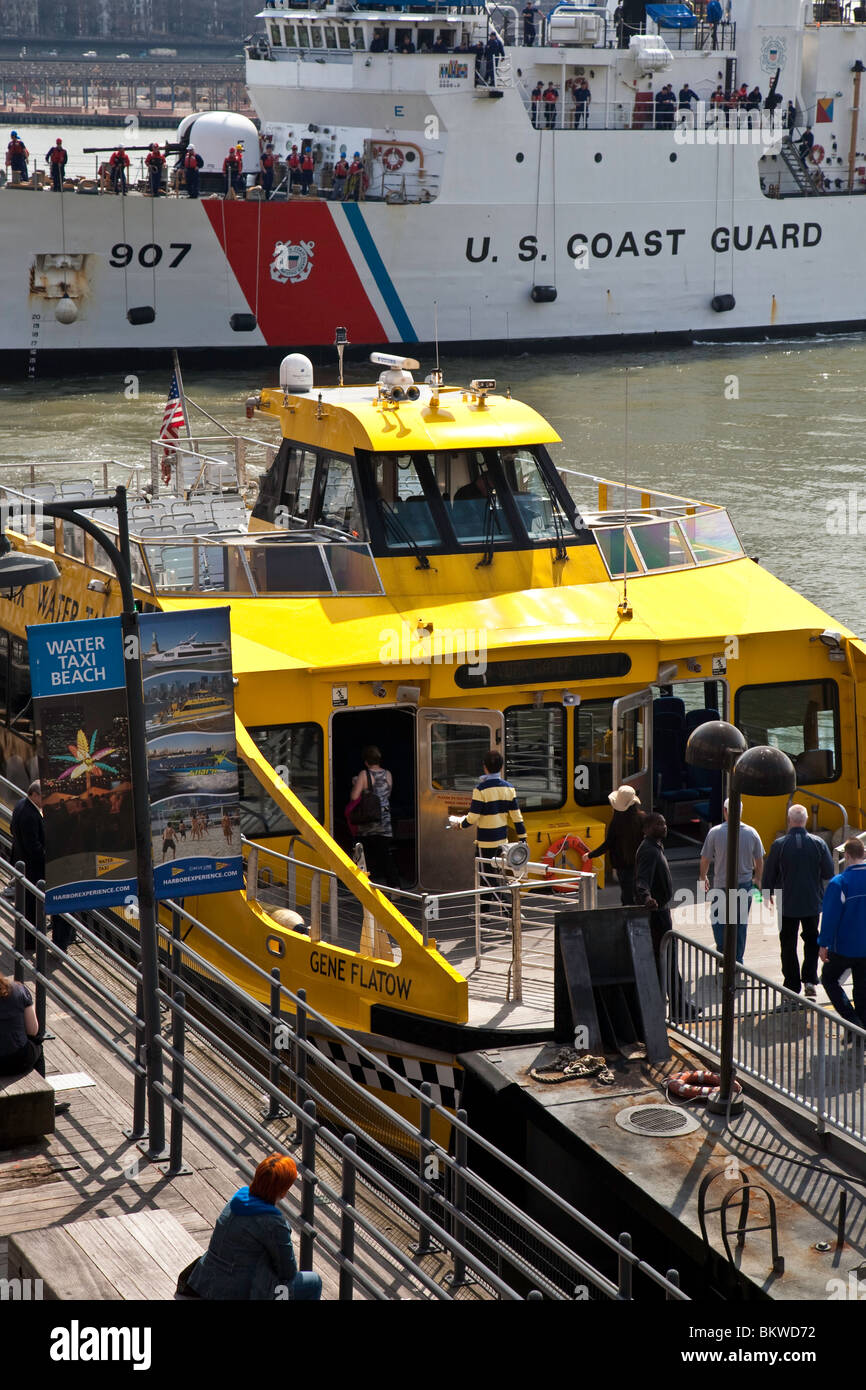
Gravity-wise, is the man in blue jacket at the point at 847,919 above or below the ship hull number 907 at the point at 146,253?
below

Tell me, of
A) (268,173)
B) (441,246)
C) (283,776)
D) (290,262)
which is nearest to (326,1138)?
(283,776)

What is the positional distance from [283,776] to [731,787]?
13.9ft

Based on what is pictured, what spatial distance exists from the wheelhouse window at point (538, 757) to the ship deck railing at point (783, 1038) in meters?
2.30

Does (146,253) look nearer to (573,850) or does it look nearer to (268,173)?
(268,173)

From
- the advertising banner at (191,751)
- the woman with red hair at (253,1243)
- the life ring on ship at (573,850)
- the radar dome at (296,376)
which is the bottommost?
the life ring on ship at (573,850)

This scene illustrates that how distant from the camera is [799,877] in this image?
12.5m

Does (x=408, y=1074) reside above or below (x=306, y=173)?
below

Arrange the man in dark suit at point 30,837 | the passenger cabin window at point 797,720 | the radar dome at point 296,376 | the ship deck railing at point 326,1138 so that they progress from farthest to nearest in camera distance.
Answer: the radar dome at point 296,376
the passenger cabin window at point 797,720
the man in dark suit at point 30,837
the ship deck railing at point 326,1138

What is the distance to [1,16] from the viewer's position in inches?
5714

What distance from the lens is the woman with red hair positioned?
745cm

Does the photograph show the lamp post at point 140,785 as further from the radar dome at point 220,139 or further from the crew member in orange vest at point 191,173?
the radar dome at point 220,139

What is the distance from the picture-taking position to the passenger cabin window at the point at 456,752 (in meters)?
14.3

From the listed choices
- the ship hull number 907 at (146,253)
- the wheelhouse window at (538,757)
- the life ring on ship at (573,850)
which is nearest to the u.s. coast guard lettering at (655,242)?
the ship hull number 907 at (146,253)

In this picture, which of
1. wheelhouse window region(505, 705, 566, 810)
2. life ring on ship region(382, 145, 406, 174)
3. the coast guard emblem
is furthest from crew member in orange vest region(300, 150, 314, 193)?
wheelhouse window region(505, 705, 566, 810)
